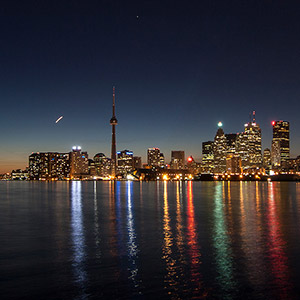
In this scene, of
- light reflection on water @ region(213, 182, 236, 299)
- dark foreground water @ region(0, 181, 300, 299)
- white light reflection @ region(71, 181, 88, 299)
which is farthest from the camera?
white light reflection @ region(71, 181, 88, 299)

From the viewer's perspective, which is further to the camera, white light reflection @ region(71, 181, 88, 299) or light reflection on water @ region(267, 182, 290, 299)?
white light reflection @ region(71, 181, 88, 299)

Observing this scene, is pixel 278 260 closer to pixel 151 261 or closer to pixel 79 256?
pixel 151 261

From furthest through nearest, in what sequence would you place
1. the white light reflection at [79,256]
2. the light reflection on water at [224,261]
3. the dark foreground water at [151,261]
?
the white light reflection at [79,256] < the light reflection on water at [224,261] < the dark foreground water at [151,261]

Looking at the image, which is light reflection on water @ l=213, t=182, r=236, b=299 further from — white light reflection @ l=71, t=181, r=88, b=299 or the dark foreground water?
white light reflection @ l=71, t=181, r=88, b=299

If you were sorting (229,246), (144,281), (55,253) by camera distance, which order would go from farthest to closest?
(229,246) → (55,253) → (144,281)

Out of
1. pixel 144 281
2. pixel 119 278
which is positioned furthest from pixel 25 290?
pixel 144 281

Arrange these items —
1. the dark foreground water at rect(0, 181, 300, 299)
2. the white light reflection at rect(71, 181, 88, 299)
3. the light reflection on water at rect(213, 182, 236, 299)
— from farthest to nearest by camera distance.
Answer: the white light reflection at rect(71, 181, 88, 299)
the light reflection on water at rect(213, 182, 236, 299)
the dark foreground water at rect(0, 181, 300, 299)

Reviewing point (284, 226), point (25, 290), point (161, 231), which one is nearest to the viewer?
point (25, 290)

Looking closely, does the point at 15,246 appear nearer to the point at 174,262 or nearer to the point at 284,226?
the point at 174,262

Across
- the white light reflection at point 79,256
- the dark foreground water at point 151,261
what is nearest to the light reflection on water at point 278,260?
the dark foreground water at point 151,261

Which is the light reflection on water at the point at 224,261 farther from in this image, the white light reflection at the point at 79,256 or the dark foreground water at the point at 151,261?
the white light reflection at the point at 79,256

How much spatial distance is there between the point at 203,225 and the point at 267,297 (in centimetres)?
2069

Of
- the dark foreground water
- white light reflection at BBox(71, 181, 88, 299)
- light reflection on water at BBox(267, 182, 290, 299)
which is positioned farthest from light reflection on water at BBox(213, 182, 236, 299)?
white light reflection at BBox(71, 181, 88, 299)

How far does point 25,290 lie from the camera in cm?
1484
